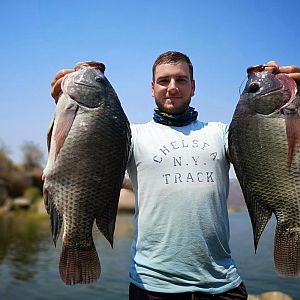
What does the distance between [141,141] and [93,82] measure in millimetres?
666

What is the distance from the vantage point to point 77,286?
49.5ft

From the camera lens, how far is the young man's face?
3844mm

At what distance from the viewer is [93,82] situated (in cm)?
364

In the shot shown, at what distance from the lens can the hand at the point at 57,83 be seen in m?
3.66

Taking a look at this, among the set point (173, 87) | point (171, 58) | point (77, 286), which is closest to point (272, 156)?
point (173, 87)

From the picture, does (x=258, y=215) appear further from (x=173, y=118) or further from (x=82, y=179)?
(x=82, y=179)

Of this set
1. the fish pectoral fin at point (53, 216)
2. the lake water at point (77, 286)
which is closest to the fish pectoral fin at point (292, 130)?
the fish pectoral fin at point (53, 216)

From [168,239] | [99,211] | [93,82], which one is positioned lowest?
[168,239]

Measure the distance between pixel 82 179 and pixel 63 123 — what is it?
47cm

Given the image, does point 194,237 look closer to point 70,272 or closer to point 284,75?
point 70,272

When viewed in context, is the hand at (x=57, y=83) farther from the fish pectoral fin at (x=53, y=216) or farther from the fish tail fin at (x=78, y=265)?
the fish tail fin at (x=78, y=265)

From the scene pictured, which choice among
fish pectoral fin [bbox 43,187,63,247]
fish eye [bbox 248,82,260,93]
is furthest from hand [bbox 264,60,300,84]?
fish pectoral fin [bbox 43,187,63,247]

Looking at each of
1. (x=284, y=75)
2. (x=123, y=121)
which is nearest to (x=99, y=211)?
(x=123, y=121)

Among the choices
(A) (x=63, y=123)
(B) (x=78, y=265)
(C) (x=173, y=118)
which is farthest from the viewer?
(C) (x=173, y=118)
